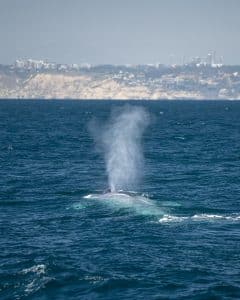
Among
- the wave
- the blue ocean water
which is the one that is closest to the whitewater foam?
the blue ocean water

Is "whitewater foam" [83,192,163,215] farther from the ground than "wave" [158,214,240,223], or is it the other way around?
"whitewater foam" [83,192,163,215]

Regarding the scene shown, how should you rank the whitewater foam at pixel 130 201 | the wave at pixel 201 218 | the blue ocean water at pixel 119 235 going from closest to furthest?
the blue ocean water at pixel 119 235 < the wave at pixel 201 218 < the whitewater foam at pixel 130 201

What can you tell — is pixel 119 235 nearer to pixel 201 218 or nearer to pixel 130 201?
pixel 201 218

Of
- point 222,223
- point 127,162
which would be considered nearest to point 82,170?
point 127,162

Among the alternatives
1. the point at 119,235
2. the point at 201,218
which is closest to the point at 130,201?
the point at 201,218

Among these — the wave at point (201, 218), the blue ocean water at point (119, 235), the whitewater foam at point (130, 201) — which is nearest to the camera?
the blue ocean water at point (119, 235)

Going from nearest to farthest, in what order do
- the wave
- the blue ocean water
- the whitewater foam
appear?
the blue ocean water → the wave → the whitewater foam

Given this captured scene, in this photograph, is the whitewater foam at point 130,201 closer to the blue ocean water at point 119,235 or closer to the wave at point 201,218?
the blue ocean water at point 119,235

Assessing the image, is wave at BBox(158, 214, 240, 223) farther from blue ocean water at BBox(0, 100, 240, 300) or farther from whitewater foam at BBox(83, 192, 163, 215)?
whitewater foam at BBox(83, 192, 163, 215)

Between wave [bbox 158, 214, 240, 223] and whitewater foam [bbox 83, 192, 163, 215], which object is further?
whitewater foam [bbox 83, 192, 163, 215]

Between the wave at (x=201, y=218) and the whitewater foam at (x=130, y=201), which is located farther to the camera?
the whitewater foam at (x=130, y=201)

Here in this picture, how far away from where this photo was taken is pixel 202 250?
2613 inches

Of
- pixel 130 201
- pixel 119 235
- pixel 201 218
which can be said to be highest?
pixel 130 201

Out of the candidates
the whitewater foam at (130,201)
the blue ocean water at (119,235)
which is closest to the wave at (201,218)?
the blue ocean water at (119,235)
